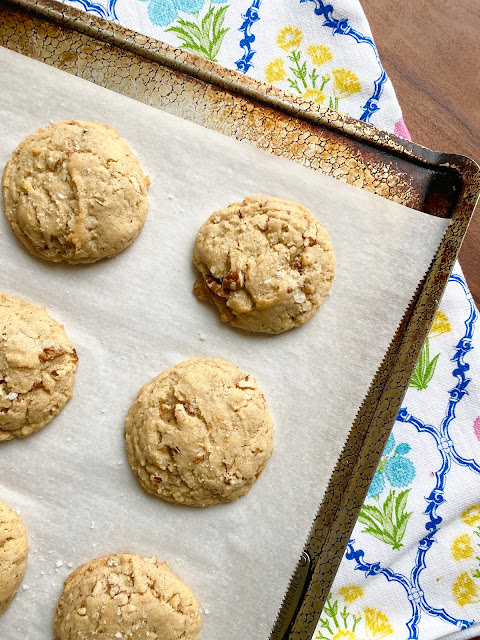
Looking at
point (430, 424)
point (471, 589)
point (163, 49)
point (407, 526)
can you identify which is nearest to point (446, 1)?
point (163, 49)

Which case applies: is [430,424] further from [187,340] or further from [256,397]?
[187,340]

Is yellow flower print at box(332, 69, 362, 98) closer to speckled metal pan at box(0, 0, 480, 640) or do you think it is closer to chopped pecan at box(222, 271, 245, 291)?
speckled metal pan at box(0, 0, 480, 640)

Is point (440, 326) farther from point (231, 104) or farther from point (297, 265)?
point (231, 104)

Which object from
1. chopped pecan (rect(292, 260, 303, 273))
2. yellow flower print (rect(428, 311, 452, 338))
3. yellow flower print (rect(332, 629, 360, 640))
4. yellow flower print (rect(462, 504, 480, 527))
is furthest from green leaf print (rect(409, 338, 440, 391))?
yellow flower print (rect(332, 629, 360, 640))

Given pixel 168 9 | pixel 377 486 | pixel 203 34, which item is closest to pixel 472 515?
pixel 377 486

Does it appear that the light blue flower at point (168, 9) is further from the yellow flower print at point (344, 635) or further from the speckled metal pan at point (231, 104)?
the yellow flower print at point (344, 635)

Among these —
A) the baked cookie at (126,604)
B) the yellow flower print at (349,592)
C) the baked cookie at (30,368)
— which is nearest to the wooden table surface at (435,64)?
the yellow flower print at (349,592)
